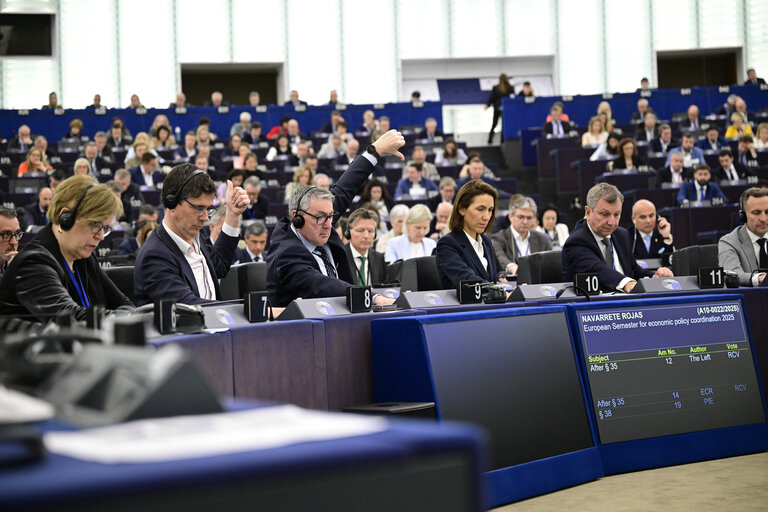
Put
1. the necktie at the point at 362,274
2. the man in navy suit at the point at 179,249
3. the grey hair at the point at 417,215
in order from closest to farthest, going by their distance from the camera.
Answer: the man in navy suit at the point at 179,249 → the necktie at the point at 362,274 → the grey hair at the point at 417,215

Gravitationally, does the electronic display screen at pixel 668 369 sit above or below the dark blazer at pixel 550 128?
below

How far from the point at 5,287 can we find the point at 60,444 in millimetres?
2119

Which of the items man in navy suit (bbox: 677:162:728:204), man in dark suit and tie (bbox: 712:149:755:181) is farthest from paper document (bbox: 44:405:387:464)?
man in dark suit and tie (bbox: 712:149:755:181)

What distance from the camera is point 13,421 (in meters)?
0.86

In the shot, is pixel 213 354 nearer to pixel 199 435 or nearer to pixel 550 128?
pixel 199 435

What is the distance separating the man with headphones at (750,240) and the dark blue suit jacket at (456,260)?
173 cm

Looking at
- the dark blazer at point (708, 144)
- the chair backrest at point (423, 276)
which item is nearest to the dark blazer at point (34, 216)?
the chair backrest at point (423, 276)

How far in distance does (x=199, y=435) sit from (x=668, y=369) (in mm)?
3374

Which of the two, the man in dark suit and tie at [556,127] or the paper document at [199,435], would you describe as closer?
the paper document at [199,435]

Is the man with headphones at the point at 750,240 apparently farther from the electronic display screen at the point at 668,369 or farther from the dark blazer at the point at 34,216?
the dark blazer at the point at 34,216

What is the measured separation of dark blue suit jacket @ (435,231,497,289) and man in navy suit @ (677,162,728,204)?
6.60m

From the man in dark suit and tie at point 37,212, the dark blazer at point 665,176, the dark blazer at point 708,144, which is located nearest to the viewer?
the man in dark suit and tie at point 37,212

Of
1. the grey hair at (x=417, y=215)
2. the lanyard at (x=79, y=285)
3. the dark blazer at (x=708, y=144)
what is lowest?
the lanyard at (x=79, y=285)

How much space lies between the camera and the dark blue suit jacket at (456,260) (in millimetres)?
4520
